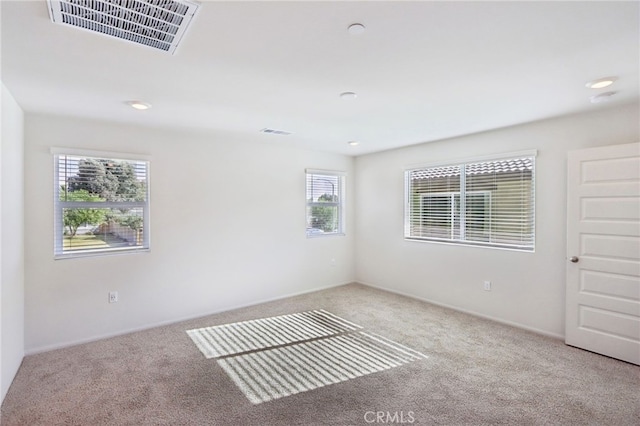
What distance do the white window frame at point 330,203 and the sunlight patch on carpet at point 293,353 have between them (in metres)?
1.76

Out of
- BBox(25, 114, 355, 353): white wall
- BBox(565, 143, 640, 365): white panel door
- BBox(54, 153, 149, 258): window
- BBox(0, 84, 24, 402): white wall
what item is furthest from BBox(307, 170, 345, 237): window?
BBox(0, 84, 24, 402): white wall

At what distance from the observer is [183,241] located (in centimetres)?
422

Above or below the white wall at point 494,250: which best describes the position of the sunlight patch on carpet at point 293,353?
below

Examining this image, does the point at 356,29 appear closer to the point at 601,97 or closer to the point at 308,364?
the point at 601,97

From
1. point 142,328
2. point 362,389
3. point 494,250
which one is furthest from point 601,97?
point 142,328

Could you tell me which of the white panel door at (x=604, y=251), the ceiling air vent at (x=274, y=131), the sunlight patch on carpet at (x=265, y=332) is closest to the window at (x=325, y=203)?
the ceiling air vent at (x=274, y=131)

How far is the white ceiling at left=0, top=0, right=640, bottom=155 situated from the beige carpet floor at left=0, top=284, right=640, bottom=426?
2387 millimetres

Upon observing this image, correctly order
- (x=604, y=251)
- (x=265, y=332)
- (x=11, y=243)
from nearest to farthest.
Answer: (x=11, y=243) → (x=604, y=251) → (x=265, y=332)

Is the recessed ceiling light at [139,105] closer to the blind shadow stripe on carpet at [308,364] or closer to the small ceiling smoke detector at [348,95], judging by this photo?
the small ceiling smoke detector at [348,95]

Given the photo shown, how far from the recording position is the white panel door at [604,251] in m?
3.02

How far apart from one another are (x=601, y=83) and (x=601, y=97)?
1.35 ft

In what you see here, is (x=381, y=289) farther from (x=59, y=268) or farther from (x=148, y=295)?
(x=59, y=268)

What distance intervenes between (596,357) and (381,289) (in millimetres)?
2939

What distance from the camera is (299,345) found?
3457 millimetres
